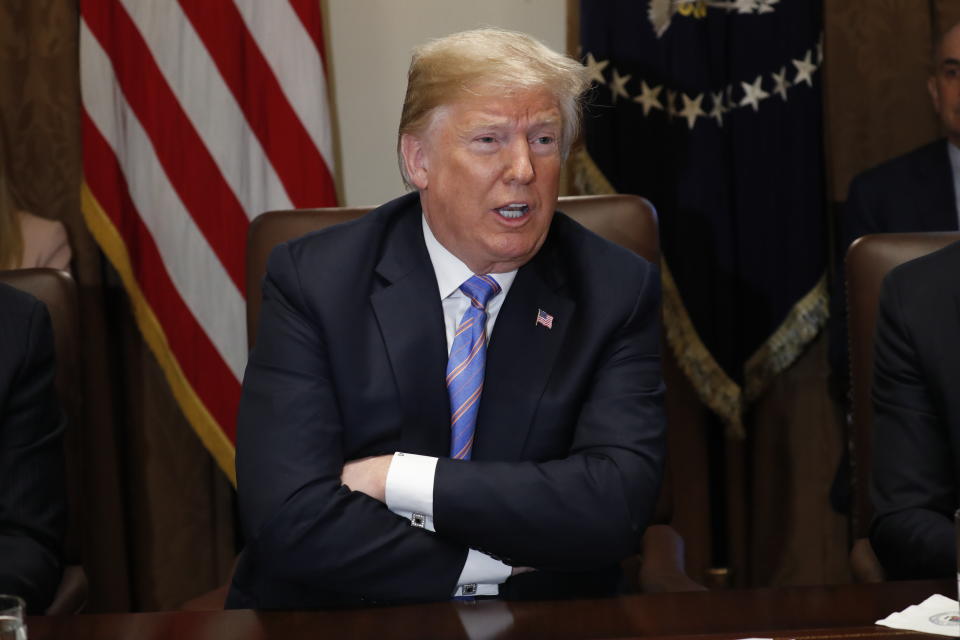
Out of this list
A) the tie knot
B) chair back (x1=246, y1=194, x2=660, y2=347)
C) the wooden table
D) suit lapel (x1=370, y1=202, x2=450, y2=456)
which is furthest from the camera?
chair back (x1=246, y1=194, x2=660, y2=347)

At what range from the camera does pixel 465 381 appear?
85.7 inches

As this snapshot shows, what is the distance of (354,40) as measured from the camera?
3799mm

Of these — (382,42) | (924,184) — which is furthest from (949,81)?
(382,42)

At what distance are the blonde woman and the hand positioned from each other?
5.56 ft

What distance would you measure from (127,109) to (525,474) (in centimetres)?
204

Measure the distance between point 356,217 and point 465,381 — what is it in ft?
1.56

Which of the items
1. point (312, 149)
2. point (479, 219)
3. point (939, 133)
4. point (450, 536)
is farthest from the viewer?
point (939, 133)

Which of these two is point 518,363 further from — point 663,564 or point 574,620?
point 574,620

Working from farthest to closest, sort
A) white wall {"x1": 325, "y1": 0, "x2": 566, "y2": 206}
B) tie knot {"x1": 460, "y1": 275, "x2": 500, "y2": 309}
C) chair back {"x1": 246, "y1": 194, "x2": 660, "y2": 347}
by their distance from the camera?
white wall {"x1": 325, "y1": 0, "x2": 566, "y2": 206} < chair back {"x1": 246, "y1": 194, "x2": 660, "y2": 347} < tie knot {"x1": 460, "y1": 275, "x2": 500, "y2": 309}

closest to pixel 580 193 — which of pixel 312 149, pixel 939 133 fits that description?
pixel 312 149

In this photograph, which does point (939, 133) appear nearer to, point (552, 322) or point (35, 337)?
point (552, 322)

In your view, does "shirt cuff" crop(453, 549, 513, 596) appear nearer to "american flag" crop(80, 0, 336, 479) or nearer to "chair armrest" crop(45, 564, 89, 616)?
"chair armrest" crop(45, 564, 89, 616)

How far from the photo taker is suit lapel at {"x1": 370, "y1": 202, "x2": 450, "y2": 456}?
6.98 ft

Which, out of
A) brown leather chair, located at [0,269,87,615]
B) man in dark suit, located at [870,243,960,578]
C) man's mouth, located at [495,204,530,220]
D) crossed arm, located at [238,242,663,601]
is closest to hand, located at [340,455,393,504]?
crossed arm, located at [238,242,663,601]
